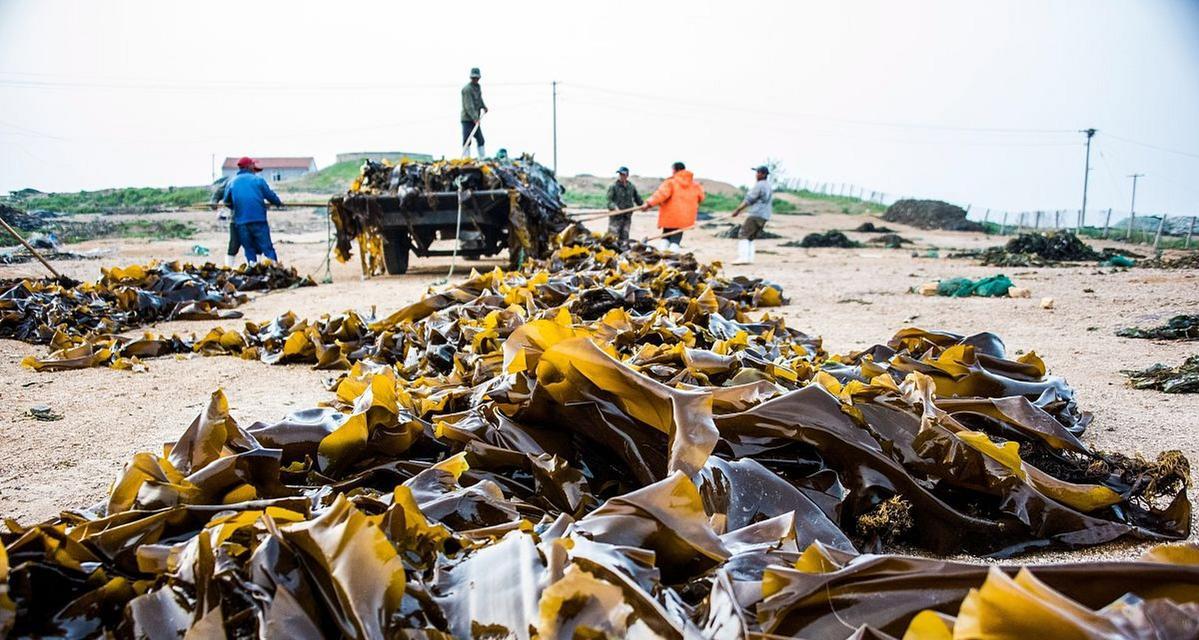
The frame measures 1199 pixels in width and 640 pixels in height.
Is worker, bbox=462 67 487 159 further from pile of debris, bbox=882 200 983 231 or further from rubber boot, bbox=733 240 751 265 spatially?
pile of debris, bbox=882 200 983 231

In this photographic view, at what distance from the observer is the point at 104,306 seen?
16.9 feet

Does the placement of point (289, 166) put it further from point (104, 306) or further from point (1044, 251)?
point (104, 306)

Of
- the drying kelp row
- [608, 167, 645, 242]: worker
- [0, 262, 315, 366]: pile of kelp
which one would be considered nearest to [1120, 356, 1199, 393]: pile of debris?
[0, 262, 315, 366]: pile of kelp

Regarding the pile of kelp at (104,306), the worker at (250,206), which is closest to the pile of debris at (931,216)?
the worker at (250,206)

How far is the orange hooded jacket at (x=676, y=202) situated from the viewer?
31.8ft

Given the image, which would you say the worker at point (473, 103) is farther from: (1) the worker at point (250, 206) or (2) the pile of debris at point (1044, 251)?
(2) the pile of debris at point (1044, 251)

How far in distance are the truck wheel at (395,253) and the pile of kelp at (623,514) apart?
624 centimetres

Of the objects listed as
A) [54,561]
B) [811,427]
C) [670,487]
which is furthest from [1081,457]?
[54,561]

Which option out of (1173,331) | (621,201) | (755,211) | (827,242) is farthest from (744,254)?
(1173,331)

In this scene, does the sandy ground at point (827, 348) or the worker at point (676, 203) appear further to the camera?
the worker at point (676, 203)

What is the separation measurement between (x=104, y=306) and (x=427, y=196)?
3.51 meters

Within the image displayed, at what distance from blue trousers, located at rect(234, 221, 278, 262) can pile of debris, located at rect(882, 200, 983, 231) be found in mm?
23450

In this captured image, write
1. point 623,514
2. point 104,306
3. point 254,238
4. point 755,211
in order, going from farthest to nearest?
point 755,211 → point 254,238 → point 104,306 → point 623,514

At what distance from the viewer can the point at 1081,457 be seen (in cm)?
186
